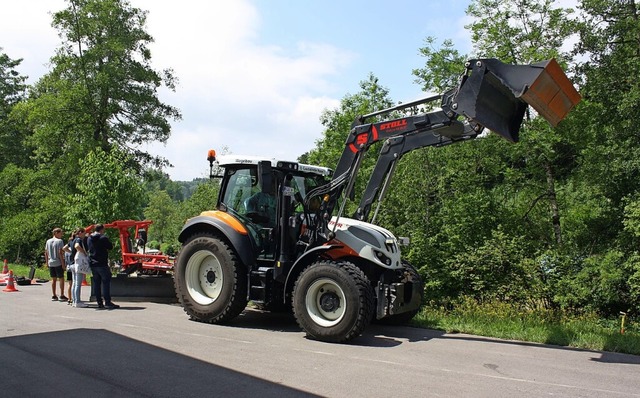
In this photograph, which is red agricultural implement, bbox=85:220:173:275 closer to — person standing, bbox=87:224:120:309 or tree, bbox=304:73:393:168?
person standing, bbox=87:224:120:309

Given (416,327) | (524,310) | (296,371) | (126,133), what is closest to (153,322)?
(296,371)

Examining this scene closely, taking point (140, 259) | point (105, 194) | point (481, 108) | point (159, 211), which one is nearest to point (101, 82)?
point (105, 194)

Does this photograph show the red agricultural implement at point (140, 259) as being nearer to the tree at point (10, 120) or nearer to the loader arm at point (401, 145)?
the loader arm at point (401, 145)

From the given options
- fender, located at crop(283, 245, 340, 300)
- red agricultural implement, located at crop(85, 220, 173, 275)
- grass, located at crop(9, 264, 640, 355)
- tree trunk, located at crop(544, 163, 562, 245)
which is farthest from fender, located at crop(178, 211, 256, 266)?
tree trunk, located at crop(544, 163, 562, 245)

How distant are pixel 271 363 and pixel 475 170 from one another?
36.6 ft

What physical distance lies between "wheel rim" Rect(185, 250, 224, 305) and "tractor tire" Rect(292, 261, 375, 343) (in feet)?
6.24

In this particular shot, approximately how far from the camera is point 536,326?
8.95m

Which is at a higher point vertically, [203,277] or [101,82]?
[101,82]

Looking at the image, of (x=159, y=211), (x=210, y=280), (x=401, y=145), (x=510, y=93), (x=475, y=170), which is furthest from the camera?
(x=159, y=211)

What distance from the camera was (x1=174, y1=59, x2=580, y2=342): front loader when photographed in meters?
7.50

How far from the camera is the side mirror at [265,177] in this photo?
8.34 meters

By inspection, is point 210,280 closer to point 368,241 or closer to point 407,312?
point 368,241

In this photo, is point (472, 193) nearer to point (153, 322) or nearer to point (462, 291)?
point (462, 291)

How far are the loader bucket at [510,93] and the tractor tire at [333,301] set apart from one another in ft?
9.46
